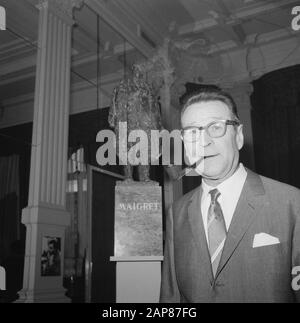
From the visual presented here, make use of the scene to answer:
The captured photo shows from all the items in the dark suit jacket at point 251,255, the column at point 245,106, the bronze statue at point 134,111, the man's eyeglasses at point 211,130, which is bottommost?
the dark suit jacket at point 251,255

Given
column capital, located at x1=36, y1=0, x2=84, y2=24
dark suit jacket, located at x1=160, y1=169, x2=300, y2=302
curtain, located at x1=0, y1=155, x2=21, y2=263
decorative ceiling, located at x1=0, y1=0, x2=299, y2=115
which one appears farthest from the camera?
decorative ceiling, located at x1=0, y1=0, x2=299, y2=115

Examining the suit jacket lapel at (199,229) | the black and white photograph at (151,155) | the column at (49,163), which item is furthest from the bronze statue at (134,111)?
the suit jacket lapel at (199,229)

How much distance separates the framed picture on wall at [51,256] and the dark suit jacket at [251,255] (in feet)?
7.87

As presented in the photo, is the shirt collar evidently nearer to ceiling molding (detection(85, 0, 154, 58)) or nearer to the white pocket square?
the white pocket square

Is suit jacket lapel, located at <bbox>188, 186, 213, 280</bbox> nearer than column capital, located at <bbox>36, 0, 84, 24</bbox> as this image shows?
Yes

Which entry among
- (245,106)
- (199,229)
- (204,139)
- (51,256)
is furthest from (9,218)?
(245,106)

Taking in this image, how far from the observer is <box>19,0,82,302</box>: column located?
320 centimetres

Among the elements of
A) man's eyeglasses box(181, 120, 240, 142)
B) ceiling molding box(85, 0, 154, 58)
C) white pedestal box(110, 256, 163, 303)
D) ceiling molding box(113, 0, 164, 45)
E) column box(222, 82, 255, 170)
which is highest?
ceiling molding box(113, 0, 164, 45)

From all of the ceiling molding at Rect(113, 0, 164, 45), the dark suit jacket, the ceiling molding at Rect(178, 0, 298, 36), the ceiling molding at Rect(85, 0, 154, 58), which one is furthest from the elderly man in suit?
the ceiling molding at Rect(178, 0, 298, 36)

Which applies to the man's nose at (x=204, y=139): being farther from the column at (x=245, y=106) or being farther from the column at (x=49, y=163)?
the column at (x=245, y=106)

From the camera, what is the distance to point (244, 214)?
103 centimetres

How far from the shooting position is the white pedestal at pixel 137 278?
2.73 meters

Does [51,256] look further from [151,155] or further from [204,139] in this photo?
[204,139]
